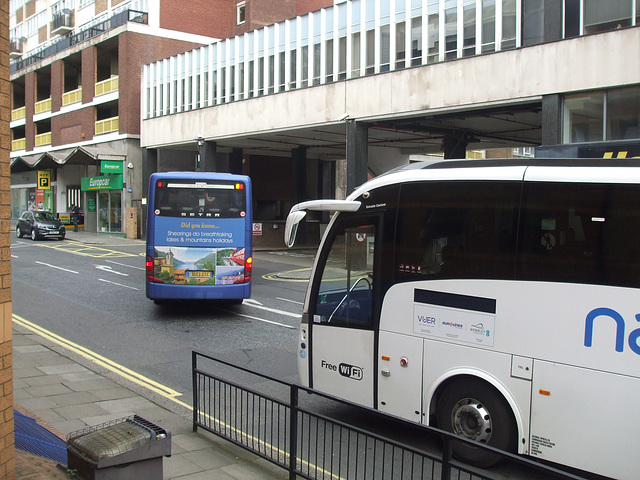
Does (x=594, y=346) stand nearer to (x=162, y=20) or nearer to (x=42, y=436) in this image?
(x=42, y=436)

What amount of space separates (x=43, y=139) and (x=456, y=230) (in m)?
54.7

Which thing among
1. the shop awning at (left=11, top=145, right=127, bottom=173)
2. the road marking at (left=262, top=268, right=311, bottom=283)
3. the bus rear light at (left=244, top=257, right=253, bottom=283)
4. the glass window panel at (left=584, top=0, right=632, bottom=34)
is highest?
the glass window panel at (left=584, top=0, right=632, bottom=34)

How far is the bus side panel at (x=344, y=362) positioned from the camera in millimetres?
6445

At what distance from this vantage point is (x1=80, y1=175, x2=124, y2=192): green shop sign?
41656 mm

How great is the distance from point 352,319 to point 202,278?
22.8 ft

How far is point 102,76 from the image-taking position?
156 ft

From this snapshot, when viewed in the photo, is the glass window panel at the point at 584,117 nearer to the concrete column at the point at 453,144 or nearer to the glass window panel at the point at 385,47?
the glass window panel at the point at 385,47

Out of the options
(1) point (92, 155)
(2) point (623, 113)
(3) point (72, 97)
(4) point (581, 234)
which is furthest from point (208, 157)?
(4) point (581, 234)

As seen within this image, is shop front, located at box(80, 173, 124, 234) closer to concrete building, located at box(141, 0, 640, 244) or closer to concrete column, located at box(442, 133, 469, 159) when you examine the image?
concrete building, located at box(141, 0, 640, 244)

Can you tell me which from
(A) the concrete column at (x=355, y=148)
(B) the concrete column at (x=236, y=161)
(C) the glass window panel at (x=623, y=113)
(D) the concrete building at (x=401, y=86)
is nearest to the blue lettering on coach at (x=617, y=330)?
(D) the concrete building at (x=401, y=86)

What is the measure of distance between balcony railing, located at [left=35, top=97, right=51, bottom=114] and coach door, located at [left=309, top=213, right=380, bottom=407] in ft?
171

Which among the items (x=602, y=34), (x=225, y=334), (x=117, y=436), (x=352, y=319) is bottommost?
(x=225, y=334)

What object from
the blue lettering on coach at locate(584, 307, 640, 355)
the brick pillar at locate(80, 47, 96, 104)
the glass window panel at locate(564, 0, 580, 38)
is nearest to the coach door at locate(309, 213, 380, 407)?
Result: the blue lettering on coach at locate(584, 307, 640, 355)

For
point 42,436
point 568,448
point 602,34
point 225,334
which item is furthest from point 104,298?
point 602,34
